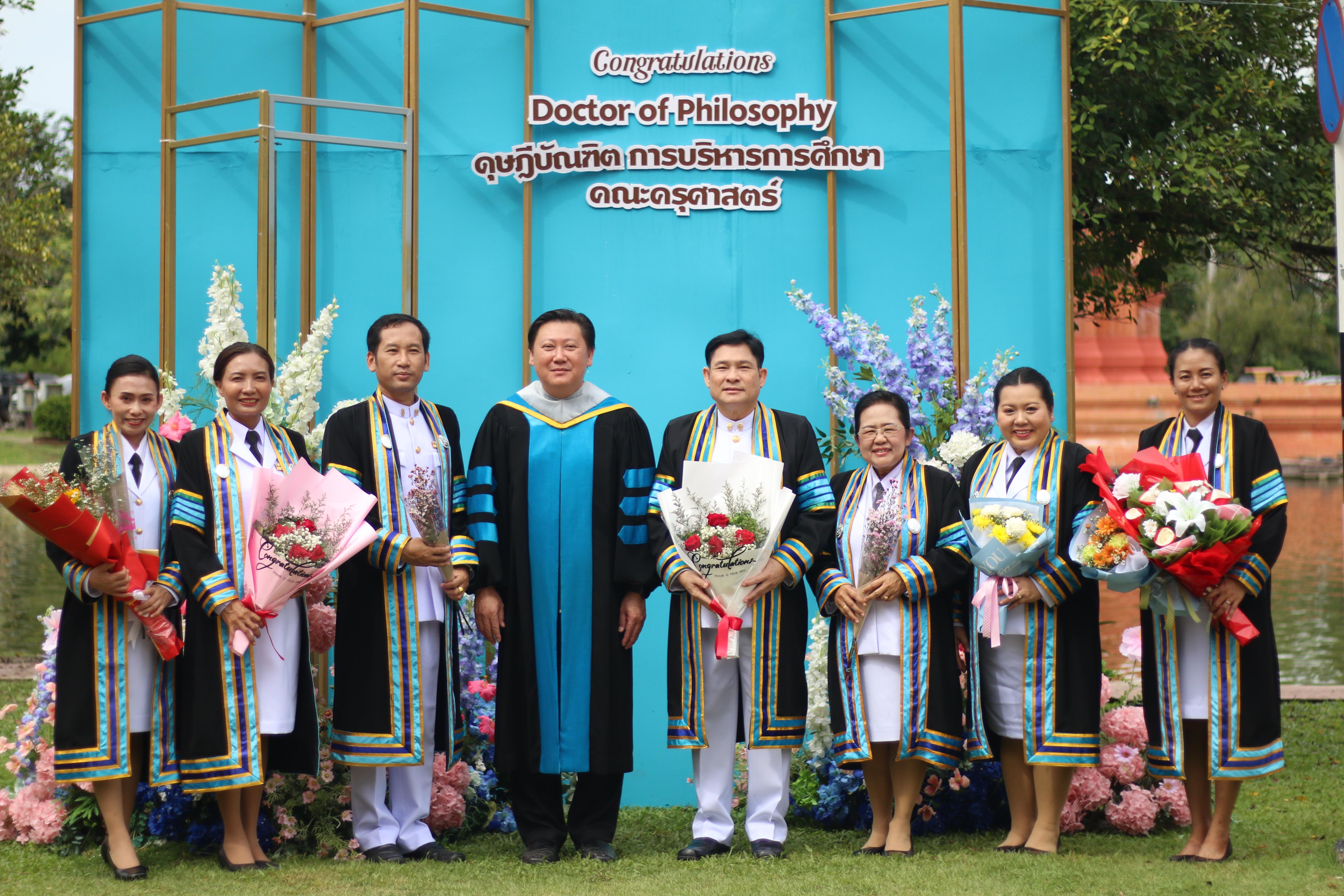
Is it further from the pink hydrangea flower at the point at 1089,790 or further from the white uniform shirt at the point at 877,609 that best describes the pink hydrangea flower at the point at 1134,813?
the white uniform shirt at the point at 877,609

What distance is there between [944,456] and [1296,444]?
26485mm

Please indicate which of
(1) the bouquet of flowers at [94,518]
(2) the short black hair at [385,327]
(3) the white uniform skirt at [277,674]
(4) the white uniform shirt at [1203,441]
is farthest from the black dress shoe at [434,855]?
(4) the white uniform shirt at [1203,441]

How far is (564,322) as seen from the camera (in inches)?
187

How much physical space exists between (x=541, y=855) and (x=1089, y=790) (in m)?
2.10

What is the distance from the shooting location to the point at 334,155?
6.49m

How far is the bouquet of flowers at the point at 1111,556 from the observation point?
4.32 meters

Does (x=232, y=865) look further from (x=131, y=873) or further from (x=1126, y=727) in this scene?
(x=1126, y=727)

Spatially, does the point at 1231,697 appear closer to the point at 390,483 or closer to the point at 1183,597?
the point at 1183,597

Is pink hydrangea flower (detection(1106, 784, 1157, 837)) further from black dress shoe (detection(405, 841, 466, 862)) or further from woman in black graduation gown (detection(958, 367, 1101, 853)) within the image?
black dress shoe (detection(405, 841, 466, 862))

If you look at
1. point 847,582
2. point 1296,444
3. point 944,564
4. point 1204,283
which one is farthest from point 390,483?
point 1204,283

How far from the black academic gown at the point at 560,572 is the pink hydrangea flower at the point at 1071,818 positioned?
172cm

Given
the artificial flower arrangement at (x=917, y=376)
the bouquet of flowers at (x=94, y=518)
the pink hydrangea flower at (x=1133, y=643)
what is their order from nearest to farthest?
1. the bouquet of flowers at (x=94, y=518)
2. the pink hydrangea flower at (x=1133, y=643)
3. the artificial flower arrangement at (x=917, y=376)

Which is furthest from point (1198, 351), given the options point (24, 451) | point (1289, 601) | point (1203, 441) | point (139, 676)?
point (24, 451)

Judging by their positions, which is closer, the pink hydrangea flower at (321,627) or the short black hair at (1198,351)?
the short black hair at (1198,351)
